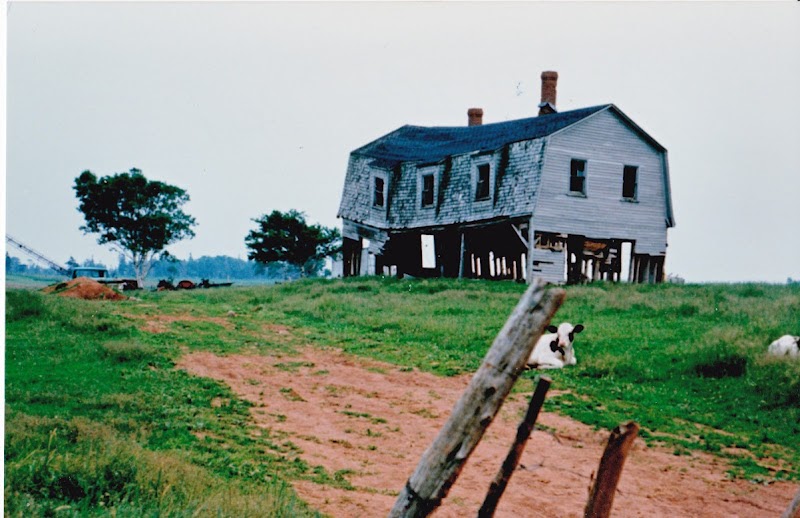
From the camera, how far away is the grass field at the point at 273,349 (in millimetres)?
7133

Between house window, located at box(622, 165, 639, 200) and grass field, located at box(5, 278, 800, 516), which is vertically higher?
house window, located at box(622, 165, 639, 200)

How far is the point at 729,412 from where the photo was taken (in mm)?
11984

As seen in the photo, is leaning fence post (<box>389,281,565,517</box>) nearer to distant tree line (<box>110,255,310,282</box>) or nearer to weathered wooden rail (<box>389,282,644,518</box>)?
weathered wooden rail (<box>389,282,644,518</box>)

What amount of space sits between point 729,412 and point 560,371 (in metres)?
3.45

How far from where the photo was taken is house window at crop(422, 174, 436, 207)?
34.1 m

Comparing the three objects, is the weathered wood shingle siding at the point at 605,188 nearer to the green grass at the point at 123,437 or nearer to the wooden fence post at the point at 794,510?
the green grass at the point at 123,437

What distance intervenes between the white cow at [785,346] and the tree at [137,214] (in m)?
19.5

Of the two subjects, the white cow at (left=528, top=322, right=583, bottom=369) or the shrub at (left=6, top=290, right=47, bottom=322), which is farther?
the shrub at (left=6, top=290, right=47, bottom=322)

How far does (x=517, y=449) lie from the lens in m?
4.25

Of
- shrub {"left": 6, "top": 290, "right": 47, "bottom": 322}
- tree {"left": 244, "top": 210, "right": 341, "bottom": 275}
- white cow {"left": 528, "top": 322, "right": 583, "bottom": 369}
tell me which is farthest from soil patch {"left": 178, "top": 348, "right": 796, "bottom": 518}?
tree {"left": 244, "top": 210, "right": 341, "bottom": 275}

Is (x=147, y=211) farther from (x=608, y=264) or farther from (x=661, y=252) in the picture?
(x=661, y=252)

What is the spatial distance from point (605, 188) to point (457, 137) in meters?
9.08

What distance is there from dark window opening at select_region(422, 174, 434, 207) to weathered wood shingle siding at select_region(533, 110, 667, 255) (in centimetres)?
670

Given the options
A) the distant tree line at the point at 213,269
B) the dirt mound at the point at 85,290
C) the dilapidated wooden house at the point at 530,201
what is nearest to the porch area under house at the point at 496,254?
the dilapidated wooden house at the point at 530,201
